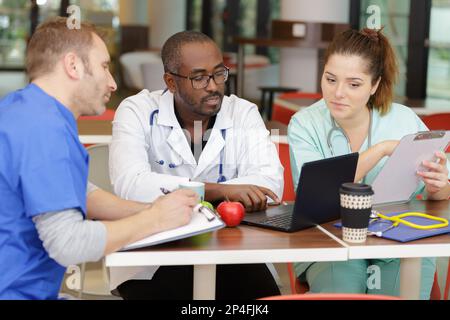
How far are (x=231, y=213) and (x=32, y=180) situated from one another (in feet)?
2.06

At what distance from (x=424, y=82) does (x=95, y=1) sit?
6730 millimetres

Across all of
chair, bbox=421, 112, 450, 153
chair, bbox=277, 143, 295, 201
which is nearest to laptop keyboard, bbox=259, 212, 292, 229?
chair, bbox=277, 143, 295, 201

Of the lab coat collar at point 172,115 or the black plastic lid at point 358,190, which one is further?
the lab coat collar at point 172,115

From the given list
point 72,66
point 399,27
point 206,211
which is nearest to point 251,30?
point 399,27

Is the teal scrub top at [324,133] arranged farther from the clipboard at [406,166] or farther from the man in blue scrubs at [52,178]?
the man in blue scrubs at [52,178]

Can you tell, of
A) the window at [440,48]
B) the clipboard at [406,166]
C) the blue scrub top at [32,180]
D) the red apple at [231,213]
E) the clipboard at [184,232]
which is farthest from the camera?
the window at [440,48]

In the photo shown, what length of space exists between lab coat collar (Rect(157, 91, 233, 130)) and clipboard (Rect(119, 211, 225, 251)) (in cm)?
77

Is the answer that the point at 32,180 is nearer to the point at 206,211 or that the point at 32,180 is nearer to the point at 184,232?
the point at 184,232

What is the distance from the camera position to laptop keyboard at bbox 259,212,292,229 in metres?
2.18

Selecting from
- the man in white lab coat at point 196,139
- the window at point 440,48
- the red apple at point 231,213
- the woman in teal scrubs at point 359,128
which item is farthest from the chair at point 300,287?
the window at point 440,48

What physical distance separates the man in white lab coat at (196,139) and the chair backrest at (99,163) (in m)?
0.65

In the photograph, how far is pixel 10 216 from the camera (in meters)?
1.82

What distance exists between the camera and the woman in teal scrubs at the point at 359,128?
2.58 metres

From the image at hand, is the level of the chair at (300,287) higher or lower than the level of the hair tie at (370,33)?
lower
